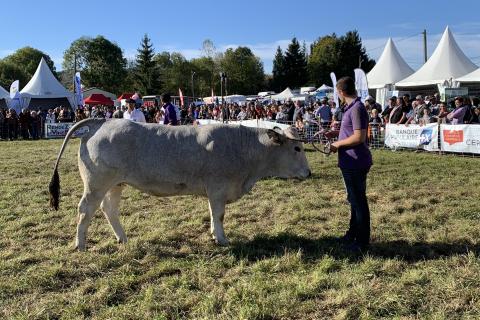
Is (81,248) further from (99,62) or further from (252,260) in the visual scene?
(99,62)

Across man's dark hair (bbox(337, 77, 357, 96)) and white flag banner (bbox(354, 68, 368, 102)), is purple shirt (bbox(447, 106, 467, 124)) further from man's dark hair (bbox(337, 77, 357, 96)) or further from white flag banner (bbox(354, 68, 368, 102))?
man's dark hair (bbox(337, 77, 357, 96))

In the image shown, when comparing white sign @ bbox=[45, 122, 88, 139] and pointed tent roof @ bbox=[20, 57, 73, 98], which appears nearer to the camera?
white sign @ bbox=[45, 122, 88, 139]

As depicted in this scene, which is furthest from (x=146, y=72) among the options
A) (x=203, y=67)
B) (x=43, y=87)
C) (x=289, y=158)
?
(x=289, y=158)

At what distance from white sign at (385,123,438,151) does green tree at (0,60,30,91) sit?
84216 mm

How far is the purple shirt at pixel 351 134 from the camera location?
5.55 meters

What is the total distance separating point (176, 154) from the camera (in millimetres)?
6020

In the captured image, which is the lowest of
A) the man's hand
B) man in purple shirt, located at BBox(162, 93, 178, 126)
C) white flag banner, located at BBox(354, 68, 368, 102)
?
the man's hand

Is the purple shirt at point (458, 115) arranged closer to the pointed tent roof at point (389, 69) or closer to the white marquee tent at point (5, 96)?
the pointed tent roof at point (389, 69)

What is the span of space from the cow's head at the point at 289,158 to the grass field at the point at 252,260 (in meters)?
0.88

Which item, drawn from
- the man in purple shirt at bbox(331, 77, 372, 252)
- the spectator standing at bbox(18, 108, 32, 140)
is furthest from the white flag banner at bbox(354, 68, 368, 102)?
the spectator standing at bbox(18, 108, 32, 140)

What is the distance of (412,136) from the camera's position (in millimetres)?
16672

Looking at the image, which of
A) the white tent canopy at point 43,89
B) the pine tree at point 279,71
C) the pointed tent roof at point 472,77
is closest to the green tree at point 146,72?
the pine tree at point 279,71

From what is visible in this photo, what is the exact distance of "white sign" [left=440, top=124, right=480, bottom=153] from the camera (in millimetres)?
14758

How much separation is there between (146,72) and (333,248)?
83.7 metres
